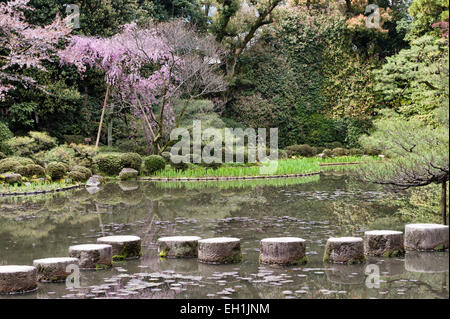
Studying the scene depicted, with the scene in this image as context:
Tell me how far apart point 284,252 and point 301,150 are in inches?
805

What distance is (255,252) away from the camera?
26.0ft

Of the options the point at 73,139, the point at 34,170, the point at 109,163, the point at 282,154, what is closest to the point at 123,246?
the point at 34,170

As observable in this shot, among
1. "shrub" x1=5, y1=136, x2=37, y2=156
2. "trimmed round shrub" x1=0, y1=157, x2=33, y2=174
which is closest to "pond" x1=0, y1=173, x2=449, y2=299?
"trimmed round shrub" x1=0, y1=157, x2=33, y2=174

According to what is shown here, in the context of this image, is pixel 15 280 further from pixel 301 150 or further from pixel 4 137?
pixel 301 150

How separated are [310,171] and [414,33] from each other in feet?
22.3

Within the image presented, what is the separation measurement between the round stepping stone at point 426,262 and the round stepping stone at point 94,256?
136 inches

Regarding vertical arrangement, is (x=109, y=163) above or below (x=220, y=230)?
above

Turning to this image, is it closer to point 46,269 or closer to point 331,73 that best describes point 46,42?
point 331,73

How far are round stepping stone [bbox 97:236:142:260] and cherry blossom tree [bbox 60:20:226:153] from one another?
44.8ft

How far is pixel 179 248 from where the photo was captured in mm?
7629

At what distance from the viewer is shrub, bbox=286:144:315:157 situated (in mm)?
27062

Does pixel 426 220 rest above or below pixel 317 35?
below

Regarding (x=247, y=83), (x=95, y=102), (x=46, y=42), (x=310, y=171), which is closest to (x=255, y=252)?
(x=310, y=171)
